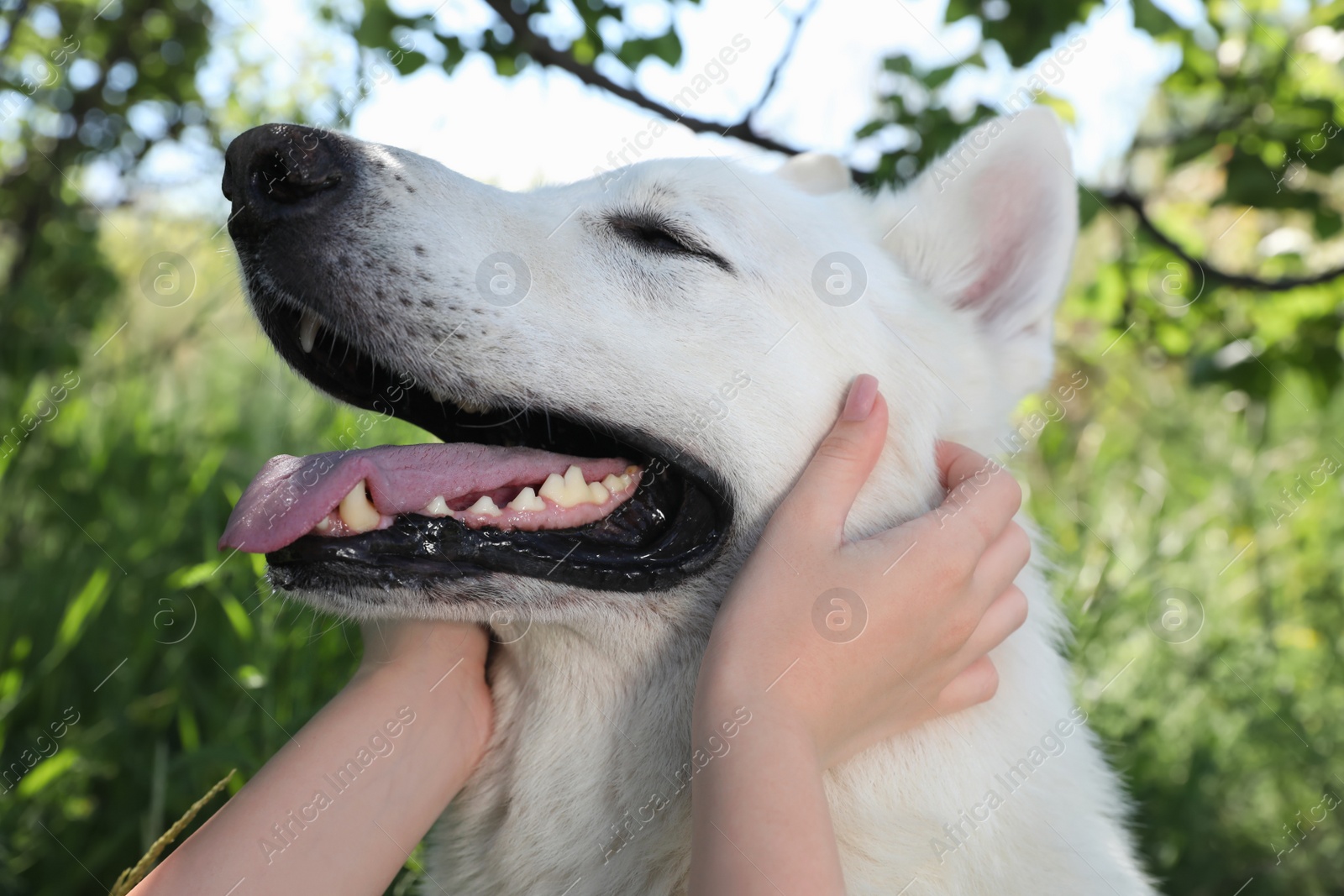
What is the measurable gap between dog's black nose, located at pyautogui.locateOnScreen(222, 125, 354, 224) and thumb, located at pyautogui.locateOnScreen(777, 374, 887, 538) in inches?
39.2

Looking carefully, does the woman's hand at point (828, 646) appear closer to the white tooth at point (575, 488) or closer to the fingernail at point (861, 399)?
the fingernail at point (861, 399)

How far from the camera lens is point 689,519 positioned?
5.98ft

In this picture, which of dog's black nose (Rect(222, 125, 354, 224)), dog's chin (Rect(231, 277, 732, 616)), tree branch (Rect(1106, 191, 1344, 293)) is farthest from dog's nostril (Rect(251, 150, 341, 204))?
tree branch (Rect(1106, 191, 1344, 293))

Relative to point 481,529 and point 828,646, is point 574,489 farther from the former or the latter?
point 828,646

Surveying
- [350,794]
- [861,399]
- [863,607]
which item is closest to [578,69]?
[861,399]

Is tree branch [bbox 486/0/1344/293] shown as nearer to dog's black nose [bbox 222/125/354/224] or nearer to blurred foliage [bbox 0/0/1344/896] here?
blurred foliage [bbox 0/0/1344/896]

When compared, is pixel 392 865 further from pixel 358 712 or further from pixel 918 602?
pixel 918 602

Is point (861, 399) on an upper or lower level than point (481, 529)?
upper

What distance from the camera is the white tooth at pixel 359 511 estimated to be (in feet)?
5.34

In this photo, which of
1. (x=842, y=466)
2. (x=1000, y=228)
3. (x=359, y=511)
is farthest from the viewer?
(x=1000, y=228)

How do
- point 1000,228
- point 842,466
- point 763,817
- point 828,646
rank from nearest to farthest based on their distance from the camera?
point 763,817
point 828,646
point 842,466
point 1000,228

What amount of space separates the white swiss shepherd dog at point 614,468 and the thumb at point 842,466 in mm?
Result: 73

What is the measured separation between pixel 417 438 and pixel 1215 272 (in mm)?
2730

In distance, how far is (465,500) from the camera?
1.70m
